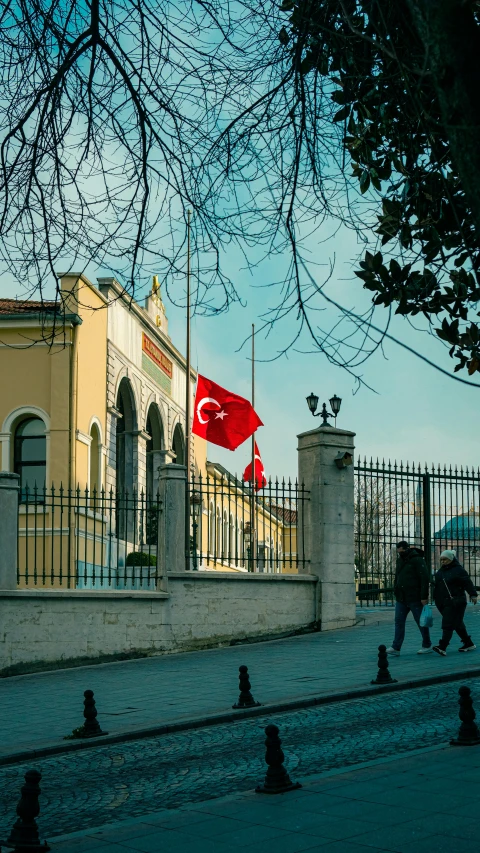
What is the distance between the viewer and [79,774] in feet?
30.5

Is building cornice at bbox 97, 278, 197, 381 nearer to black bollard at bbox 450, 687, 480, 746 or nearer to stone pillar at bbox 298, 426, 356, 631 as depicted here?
stone pillar at bbox 298, 426, 356, 631

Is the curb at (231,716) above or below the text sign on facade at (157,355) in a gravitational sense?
below

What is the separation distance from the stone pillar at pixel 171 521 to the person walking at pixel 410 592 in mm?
3884

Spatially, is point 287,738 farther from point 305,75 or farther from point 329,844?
point 305,75

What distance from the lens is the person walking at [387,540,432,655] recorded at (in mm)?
16109

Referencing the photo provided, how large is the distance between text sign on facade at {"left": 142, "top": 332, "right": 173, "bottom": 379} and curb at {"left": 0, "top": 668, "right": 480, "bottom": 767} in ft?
74.3

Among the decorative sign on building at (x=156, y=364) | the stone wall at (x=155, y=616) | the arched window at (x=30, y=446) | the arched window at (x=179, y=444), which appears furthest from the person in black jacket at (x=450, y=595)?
the arched window at (x=179, y=444)

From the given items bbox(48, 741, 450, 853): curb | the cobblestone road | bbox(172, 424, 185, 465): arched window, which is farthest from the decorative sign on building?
bbox(48, 741, 450, 853): curb

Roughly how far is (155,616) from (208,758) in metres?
8.31

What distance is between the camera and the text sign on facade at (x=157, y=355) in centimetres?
3506

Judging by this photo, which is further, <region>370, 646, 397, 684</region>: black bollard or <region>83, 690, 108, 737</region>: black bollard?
<region>370, 646, 397, 684</region>: black bollard

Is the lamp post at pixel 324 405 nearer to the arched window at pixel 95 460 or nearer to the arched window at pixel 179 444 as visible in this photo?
the arched window at pixel 95 460

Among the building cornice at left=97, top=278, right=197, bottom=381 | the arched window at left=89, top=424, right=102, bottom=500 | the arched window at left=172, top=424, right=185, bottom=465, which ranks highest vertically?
the building cornice at left=97, top=278, right=197, bottom=381

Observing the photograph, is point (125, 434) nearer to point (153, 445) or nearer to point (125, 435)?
point (125, 435)
